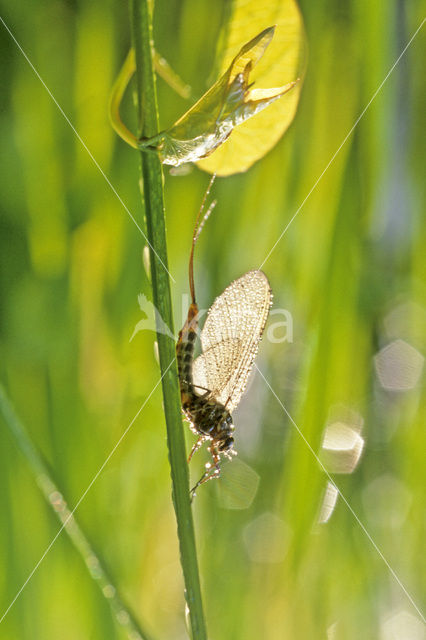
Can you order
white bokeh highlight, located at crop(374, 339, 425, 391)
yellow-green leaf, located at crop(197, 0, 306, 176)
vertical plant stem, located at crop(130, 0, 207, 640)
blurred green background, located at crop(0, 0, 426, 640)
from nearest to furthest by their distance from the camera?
vertical plant stem, located at crop(130, 0, 207, 640)
yellow-green leaf, located at crop(197, 0, 306, 176)
blurred green background, located at crop(0, 0, 426, 640)
white bokeh highlight, located at crop(374, 339, 425, 391)

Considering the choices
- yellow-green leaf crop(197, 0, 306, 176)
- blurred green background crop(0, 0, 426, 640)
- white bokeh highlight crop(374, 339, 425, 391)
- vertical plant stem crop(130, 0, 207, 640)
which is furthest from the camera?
white bokeh highlight crop(374, 339, 425, 391)

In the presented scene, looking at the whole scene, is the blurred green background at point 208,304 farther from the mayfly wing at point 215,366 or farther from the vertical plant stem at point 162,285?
the vertical plant stem at point 162,285

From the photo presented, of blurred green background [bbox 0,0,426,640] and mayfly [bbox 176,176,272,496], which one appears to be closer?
mayfly [bbox 176,176,272,496]

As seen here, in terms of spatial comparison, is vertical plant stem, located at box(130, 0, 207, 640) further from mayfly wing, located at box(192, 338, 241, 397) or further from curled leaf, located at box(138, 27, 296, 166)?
mayfly wing, located at box(192, 338, 241, 397)

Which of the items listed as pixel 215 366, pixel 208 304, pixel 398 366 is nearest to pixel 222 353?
pixel 215 366

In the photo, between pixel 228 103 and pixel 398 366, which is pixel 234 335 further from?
pixel 398 366

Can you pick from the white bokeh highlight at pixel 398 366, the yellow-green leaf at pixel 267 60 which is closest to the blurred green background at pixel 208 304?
the white bokeh highlight at pixel 398 366

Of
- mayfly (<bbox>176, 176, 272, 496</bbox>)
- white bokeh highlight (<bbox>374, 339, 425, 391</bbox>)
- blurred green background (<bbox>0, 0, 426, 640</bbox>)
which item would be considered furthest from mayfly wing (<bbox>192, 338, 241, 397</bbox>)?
white bokeh highlight (<bbox>374, 339, 425, 391</bbox>)
